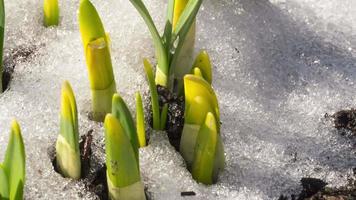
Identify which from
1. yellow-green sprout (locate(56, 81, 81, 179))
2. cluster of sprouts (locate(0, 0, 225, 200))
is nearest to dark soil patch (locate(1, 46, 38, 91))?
cluster of sprouts (locate(0, 0, 225, 200))

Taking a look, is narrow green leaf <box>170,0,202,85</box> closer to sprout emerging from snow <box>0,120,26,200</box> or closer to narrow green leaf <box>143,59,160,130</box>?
narrow green leaf <box>143,59,160,130</box>

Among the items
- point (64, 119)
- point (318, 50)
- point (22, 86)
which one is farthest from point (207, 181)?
point (318, 50)

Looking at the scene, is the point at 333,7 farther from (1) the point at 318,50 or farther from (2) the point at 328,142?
(2) the point at 328,142

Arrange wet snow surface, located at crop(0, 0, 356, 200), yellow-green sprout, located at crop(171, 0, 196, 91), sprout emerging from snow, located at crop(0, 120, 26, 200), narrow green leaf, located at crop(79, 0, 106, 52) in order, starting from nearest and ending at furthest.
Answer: sprout emerging from snow, located at crop(0, 120, 26, 200)
narrow green leaf, located at crop(79, 0, 106, 52)
wet snow surface, located at crop(0, 0, 356, 200)
yellow-green sprout, located at crop(171, 0, 196, 91)

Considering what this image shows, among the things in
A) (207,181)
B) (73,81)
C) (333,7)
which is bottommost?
(207,181)

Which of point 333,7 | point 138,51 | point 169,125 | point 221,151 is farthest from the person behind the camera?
point 333,7

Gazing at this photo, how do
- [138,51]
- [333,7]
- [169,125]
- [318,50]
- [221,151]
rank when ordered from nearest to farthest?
[221,151], [169,125], [138,51], [318,50], [333,7]
